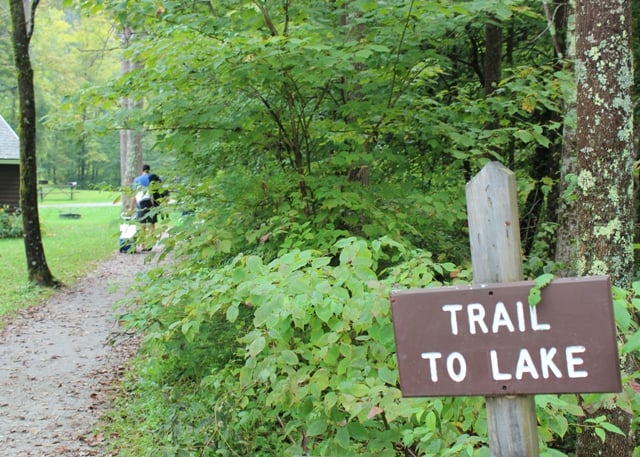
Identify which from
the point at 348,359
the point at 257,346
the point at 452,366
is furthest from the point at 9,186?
the point at 452,366

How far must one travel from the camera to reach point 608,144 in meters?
3.37

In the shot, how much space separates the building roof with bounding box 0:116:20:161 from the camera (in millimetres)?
22484

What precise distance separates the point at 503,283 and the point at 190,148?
388cm

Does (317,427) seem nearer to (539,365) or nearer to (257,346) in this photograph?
(257,346)

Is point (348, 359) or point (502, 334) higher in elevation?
point (502, 334)

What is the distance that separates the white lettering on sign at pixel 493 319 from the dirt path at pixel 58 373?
13.2 ft

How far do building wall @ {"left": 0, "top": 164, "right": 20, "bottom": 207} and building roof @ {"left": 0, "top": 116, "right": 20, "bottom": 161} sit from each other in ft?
2.11

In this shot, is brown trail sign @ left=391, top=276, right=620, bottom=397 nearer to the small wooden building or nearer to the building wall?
the small wooden building

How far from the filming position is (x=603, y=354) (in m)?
1.61

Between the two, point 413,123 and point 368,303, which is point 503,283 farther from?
point 413,123

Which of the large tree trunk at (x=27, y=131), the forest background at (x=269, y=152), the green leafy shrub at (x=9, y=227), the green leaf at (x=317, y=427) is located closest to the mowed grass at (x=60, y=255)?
the large tree trunk at (x=27, y=131)

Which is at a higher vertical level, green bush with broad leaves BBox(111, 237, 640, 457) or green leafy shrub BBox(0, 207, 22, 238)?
green leafy shrub BBox(0, 207, 22, 238)

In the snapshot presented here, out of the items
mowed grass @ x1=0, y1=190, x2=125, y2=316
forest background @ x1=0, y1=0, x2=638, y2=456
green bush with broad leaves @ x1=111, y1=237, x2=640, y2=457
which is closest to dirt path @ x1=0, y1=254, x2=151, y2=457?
forest background @ x1=0, y1=0, x2=638, y2=456

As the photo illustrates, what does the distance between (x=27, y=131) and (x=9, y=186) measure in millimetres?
14457
